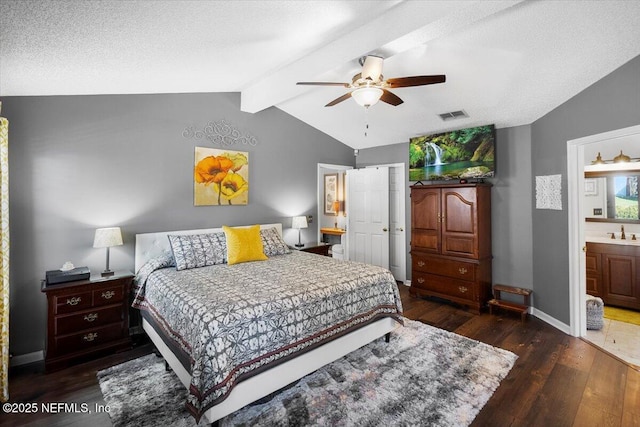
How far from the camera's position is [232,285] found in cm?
254

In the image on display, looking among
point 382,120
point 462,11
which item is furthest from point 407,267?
point 462,11

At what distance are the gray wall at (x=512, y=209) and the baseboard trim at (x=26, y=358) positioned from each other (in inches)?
212

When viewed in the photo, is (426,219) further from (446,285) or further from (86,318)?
(86,318)

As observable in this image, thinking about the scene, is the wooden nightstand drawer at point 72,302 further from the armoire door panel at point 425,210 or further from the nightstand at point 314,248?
the armoire door panel at point 425,210

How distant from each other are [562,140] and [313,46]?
2.94 metres

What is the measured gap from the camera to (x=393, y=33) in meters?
2.33

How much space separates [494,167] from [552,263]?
53.9 inches

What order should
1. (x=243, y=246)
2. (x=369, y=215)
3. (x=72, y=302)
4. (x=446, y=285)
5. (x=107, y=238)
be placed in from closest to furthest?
(x=72, y=302)
(x=107, y=238)
(x=243, y=246)
(x=446, y=285)
(x=369, y=215)

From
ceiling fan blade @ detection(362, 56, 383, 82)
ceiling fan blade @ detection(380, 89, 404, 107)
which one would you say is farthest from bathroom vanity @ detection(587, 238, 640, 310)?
ceiling fan blade @ detection(362, 56, 383, 82)

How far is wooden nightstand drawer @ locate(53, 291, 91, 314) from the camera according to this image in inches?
104

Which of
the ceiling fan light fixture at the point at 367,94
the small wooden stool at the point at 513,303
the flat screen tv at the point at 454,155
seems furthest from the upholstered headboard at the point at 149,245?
the small wooden stool at the point at 513,303

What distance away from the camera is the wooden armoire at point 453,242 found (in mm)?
4012

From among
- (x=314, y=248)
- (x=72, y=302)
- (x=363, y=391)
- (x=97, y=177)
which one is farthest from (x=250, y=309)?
(x=314, y=248)

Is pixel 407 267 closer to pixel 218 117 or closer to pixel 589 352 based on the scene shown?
pixel 589 352
